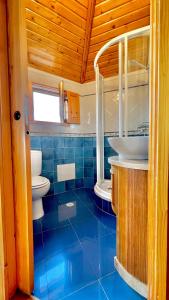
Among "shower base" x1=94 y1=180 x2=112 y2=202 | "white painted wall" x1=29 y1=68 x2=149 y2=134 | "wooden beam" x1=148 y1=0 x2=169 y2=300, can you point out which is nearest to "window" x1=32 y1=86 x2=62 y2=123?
"white painted wall" x1=29 y1=68 x2=149 y2=134

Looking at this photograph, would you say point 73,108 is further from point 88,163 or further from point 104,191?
point 104,191

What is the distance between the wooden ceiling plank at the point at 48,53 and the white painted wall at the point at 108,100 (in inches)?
10.0

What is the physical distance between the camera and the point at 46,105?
2.90m

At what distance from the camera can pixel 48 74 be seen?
280 centimetres

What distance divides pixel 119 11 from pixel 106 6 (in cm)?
17

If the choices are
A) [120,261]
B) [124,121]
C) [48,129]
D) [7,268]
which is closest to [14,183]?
[7,268]

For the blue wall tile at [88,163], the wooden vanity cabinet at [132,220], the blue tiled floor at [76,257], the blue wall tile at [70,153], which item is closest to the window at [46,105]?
the blue wall tile at [70,153]

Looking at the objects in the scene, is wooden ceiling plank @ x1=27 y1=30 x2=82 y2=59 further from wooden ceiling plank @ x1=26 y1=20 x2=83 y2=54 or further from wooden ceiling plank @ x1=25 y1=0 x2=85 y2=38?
wooden ceiling plank @ x1=25 y1=0 x2=85 y2=38

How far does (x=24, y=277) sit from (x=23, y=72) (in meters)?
1.04

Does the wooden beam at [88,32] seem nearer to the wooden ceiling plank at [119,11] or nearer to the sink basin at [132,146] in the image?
the wooden ceiling plank at [119,11]

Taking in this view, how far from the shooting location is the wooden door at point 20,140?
0.85 metres

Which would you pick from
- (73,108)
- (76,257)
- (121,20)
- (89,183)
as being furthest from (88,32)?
(76,257)

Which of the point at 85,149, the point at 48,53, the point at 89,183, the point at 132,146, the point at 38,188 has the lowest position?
the point at 89,183

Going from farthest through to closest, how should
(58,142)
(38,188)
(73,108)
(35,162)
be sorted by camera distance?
(73,108) < (58,142) < (35,162) < (38,188)
